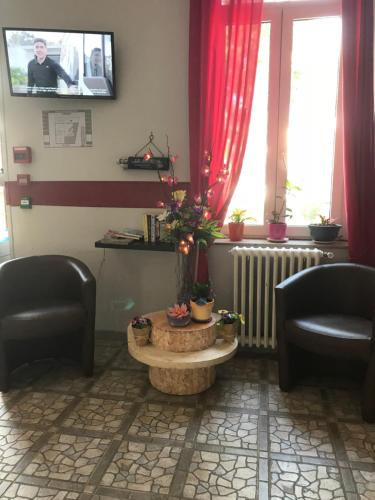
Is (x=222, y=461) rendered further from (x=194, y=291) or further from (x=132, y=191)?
(x=132, y=191)

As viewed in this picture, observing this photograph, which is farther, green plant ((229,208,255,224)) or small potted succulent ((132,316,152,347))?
green plant ((229,208,255,224))

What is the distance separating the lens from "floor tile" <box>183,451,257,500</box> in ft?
5.72

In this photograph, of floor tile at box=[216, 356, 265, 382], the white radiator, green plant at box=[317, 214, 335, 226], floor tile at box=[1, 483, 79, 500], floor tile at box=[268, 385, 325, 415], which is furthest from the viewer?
green plant at box=[317, 214, 335, 226]

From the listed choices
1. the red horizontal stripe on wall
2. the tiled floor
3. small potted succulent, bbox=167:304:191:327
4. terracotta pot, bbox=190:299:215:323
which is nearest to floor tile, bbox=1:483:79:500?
the tiled floor

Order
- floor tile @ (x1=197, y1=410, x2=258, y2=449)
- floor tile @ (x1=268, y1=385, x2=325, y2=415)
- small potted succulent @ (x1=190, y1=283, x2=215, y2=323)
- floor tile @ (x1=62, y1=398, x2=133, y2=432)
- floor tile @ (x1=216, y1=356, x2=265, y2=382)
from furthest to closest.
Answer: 1. floor tile @ (x1=216, y1=356, x2=265, y2=382)
2. small potted succulent @ (x1=190, y1=283, x2=215, y2=323)
3. floor tile @ (x1=268, y1=385, x2=325, y2=415)
4. floor tile @ (x1=62, y1=398, x2=133, y2=432)
5. floor tile @ (x1=197, y1=410, x2=258, y2=449)

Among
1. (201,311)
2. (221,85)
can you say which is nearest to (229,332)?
(201,311)

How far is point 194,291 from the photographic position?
2.70 meters

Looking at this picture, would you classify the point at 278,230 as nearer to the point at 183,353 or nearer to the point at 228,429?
the point at 183,353

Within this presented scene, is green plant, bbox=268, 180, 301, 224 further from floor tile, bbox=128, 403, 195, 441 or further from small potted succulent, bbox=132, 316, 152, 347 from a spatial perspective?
floor tile, bbox=128, 403, 195, 441

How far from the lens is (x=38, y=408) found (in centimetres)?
239

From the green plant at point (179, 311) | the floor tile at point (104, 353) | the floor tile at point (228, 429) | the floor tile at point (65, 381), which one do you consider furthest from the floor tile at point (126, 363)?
the floor tile at point (228, 429)

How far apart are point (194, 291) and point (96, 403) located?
0.91 m

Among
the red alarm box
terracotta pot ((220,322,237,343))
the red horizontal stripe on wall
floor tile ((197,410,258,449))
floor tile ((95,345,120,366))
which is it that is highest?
the red alarm box

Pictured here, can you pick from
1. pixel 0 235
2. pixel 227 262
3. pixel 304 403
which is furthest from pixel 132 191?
pixel 304 403
